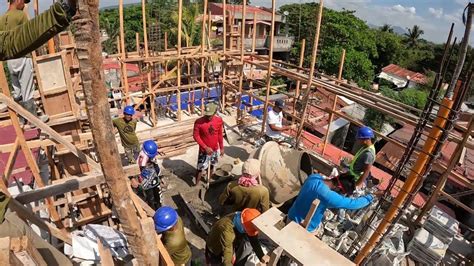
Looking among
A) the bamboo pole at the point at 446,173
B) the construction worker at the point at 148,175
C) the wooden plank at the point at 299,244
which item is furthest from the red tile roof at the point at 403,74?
the wooden plank at the point at 299,244

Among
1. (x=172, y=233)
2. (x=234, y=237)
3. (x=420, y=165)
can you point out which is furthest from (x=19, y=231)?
(x=420, y=165)

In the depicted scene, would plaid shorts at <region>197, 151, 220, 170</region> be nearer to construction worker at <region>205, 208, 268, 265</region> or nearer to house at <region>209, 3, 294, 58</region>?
construction worker at <region>205, 208, 268, 265</region>

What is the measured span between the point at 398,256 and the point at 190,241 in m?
3.50

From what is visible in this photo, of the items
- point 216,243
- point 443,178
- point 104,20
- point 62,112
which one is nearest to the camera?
point 216,243

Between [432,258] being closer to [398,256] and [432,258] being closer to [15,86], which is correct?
[398,256]

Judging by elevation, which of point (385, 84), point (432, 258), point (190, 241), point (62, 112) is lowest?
point (385, 84)

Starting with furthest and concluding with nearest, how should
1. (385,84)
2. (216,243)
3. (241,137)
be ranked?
(385,84)
(241,137)
(216,243)

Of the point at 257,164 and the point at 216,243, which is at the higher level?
the point at 257,164

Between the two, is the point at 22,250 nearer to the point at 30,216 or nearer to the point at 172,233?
the point at 30,216

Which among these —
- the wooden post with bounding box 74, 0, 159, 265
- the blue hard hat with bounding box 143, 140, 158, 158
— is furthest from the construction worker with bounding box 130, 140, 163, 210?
the wooden post with bounding box 74, 0, 159, 265

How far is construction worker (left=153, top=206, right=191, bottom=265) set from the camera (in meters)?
3.85

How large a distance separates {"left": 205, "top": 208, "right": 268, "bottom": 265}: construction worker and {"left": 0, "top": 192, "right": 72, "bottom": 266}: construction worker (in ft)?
5.81

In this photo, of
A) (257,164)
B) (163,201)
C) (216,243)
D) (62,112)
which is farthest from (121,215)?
(163,201)

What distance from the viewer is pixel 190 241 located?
17.8 feet
